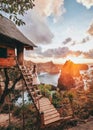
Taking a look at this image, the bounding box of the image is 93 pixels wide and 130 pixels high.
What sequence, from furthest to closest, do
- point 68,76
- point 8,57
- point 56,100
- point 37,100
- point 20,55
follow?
point 68,76 < point 56,100 < point 20,55 < point 37,100 < point 8,57

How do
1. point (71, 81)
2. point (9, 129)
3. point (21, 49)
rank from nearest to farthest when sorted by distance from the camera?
point (9, 129), point (21, 49), point (71, 81)

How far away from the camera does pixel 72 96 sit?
82.8 ft

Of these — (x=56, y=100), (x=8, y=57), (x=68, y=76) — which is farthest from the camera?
(x=68, y=76)

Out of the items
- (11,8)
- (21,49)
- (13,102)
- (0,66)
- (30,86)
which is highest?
(11,8)

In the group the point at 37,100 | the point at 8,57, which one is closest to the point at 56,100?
the point at 37,100

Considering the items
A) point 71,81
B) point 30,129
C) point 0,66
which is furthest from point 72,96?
point 71,81

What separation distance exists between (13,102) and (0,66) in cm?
999

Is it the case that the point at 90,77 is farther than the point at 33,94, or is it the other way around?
the point at 90,77

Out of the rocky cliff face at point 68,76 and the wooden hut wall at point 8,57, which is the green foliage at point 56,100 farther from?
the rocky cliff face at point 68,76

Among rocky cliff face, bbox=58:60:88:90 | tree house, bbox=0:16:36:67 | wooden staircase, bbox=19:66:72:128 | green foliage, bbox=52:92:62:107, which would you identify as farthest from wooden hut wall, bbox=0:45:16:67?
rocky cliff face, bbox=58:60:88:90

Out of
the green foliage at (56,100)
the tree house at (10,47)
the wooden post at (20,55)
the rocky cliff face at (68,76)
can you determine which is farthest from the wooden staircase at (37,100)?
the rocky cliff face at (68,76)

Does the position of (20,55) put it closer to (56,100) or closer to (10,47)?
(10,47)

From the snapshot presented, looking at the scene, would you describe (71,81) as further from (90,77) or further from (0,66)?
(0,66)

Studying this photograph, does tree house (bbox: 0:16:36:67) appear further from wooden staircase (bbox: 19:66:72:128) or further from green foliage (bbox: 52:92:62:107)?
green foliage (bbox: 52:92:62:107)
